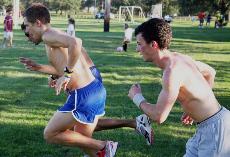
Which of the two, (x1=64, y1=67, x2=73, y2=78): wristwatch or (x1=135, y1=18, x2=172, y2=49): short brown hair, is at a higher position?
(x1=135, y1=18, x2=172, y2=49): short brown hair

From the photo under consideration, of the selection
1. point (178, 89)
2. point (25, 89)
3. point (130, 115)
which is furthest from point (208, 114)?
point (25, 89)

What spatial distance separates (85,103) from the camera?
5.49 meters

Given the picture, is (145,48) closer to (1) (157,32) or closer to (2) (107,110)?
(1) (157,32)

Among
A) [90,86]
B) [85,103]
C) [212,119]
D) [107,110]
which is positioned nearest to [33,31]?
[90,86]

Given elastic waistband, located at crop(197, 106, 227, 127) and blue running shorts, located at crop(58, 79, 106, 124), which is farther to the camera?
blue running shorts, located at crop(58, 79, 106, 124)

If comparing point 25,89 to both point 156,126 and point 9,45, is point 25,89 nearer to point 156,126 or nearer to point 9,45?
point 156,126

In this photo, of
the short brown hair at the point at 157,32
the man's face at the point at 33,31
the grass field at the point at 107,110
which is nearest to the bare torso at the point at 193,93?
the short brown hair at the point at 157,32

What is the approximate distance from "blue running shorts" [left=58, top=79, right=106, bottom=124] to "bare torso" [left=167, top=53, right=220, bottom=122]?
4.76 ft

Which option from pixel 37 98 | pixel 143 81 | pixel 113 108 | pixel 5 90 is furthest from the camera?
pixel 143 81

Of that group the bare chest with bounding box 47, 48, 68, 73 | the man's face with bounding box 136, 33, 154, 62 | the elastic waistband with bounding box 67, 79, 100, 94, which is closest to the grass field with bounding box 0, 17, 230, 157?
the elastic waistband with bounding box 67, 79, 100, 94

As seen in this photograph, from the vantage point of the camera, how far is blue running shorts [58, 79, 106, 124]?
547 cm

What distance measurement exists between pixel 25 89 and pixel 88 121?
6.30 meters

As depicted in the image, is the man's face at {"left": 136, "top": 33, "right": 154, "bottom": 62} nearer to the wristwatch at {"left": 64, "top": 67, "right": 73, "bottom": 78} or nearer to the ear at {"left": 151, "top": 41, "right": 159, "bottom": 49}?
the ear at {"left": 151, "top": 41, "right": 159, "bottom": 49}

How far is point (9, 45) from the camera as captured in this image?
23.7 meters
